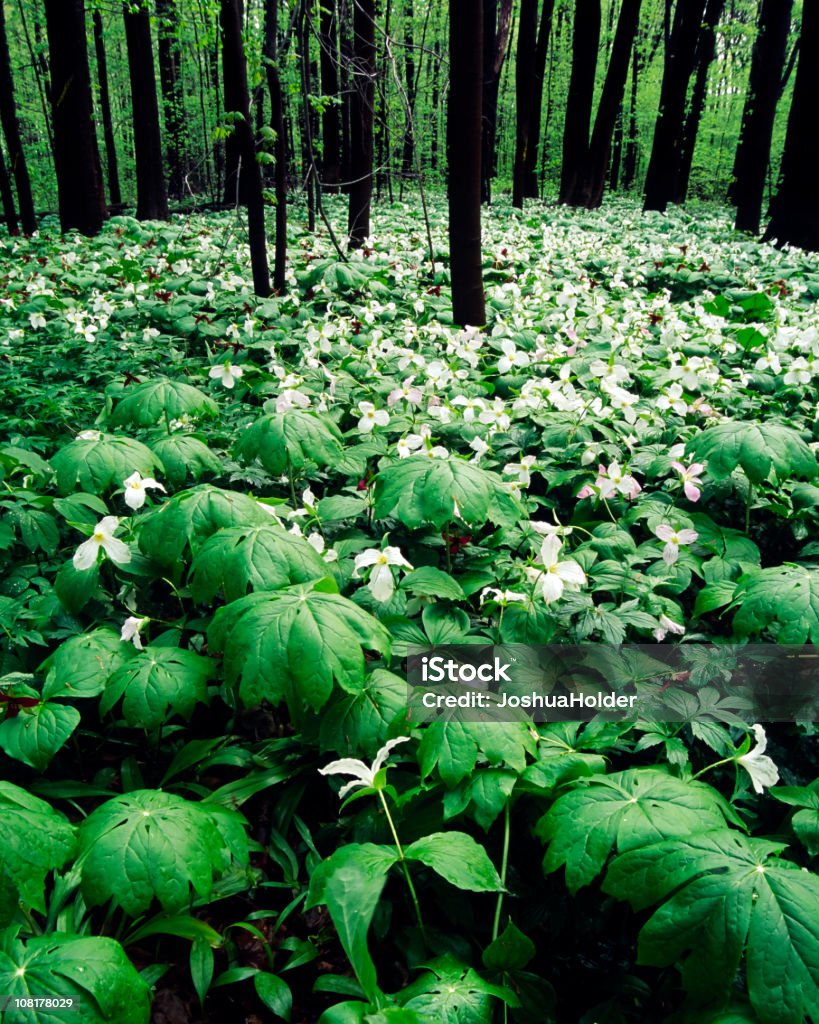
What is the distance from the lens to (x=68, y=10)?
898cm

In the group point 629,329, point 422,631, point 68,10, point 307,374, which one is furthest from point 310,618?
point 68,10

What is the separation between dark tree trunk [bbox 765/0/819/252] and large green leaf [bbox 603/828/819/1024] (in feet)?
32.2

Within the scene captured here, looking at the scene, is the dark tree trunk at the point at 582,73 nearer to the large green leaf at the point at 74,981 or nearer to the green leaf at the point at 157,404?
the green leaf at the point at 157,404

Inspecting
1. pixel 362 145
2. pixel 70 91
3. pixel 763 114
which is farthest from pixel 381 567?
pixel 763 114

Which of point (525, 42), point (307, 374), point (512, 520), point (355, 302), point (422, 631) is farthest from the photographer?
point (525, 42)

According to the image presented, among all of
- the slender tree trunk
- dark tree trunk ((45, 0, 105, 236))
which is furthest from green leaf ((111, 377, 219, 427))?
dark tree trunk ((45, 0, 105, 236))

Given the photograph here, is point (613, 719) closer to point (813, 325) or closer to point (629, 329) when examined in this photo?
point (629, 329)

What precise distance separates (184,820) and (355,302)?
5.33 metres

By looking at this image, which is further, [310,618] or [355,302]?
[355,302]

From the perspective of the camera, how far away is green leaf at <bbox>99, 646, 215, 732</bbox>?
1.64 m

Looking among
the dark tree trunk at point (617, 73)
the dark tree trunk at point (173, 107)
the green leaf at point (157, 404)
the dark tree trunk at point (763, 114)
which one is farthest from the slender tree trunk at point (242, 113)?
the dark tree trunk at point (173, 107)

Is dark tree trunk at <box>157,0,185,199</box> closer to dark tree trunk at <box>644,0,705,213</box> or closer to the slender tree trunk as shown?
dark tree trunk at <box>644,0,705,213</box>

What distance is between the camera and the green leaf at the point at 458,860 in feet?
4.42

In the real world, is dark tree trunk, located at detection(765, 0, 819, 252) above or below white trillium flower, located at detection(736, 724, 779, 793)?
above
